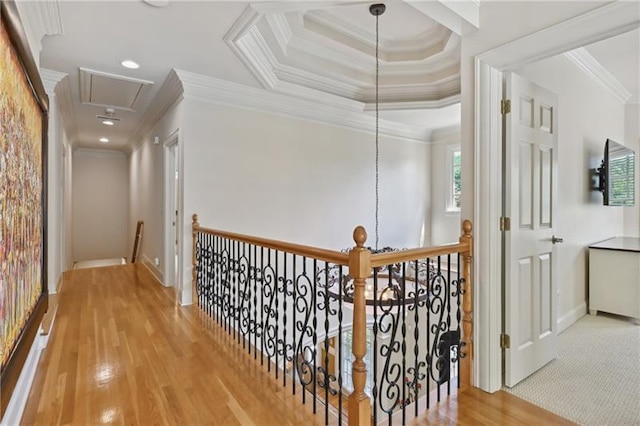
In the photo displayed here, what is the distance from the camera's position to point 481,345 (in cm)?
216

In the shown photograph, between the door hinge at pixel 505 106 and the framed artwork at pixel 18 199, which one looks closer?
the framed artwork at pixel 18 199

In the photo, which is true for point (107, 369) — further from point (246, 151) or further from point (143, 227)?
point (143, 227)

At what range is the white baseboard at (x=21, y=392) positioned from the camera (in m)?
1.57

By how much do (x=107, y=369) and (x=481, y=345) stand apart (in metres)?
2.55

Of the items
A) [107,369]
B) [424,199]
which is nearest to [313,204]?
[424,199]

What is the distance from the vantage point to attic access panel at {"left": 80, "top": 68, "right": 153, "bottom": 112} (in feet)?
12.1

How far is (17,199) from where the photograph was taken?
1519 mm

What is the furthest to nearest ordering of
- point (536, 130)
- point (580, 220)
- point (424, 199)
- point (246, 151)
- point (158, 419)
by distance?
point (424, 199)
point (246, 151)
point (580, 220)
point (536, 130)
point (158, 419)

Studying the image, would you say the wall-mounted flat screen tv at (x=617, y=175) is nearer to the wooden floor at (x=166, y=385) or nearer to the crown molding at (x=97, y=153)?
the wooden floor at (x=166, y=385)

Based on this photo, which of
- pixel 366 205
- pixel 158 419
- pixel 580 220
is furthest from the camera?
pixel 366 205

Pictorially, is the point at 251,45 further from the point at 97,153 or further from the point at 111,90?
the point at 97,153

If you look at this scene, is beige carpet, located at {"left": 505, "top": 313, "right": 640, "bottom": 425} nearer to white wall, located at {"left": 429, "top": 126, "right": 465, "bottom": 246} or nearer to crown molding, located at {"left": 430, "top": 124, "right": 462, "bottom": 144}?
white wall, located at {"left": 429, "top": 126, "right": 465, "bottom": 246}

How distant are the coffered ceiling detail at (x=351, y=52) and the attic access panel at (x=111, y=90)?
1.52 meters

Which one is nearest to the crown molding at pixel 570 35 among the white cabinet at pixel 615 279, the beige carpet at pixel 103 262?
the white cabinet at pixel 615 279
